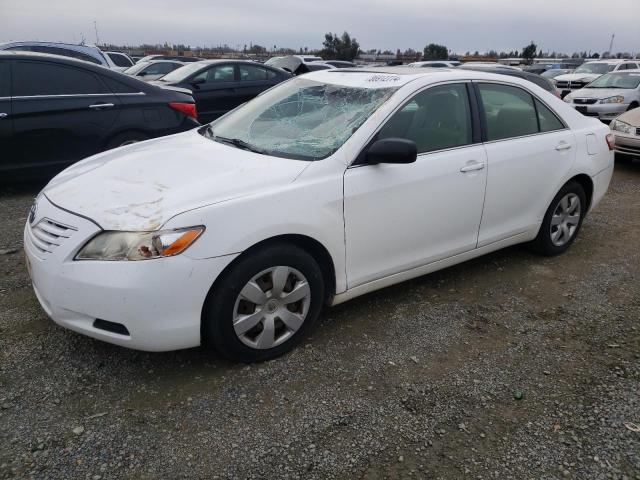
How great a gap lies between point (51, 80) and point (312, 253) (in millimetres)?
4378

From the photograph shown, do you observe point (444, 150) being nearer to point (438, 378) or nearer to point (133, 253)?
point (438, 378)

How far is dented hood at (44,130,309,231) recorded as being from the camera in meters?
2.59

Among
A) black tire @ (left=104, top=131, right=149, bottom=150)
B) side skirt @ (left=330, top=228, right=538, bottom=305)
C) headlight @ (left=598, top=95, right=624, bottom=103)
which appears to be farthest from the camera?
headlight @ (left=598, top=95, right=624, bottom=103)

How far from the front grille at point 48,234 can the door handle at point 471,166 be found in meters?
2.41

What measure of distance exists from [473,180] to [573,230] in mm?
1599

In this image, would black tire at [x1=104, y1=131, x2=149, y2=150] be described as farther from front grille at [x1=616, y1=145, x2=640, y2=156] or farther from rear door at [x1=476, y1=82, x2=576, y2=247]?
front grille at [x1=616, y1=145, x2=640, y2=156]

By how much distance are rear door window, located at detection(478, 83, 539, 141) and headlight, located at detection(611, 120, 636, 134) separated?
4995 millimetres

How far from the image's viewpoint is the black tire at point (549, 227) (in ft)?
14.2

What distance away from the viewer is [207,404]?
261cm

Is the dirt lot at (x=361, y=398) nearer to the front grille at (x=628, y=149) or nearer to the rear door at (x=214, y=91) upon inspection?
the front grille at (x=628, y=149)

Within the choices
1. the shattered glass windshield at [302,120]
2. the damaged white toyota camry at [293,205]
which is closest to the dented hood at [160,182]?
the damaged white toyota camry at [293,205]

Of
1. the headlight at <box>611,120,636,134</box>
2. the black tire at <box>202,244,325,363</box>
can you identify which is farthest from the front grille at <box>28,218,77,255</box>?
the headlight at <box>611,120,636,134</box>

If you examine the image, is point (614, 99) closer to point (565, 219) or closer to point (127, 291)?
point (565, 219)

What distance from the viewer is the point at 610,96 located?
11.5 m
